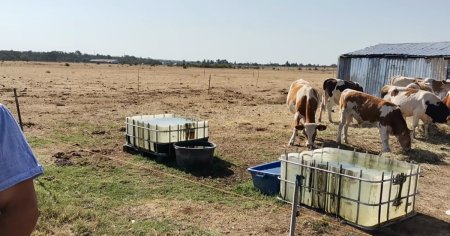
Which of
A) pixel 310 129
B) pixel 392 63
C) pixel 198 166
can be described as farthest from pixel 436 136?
pixel 198 166

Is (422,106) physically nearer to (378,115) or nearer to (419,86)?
(378,115)

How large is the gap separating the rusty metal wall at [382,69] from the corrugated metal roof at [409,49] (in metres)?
0.28

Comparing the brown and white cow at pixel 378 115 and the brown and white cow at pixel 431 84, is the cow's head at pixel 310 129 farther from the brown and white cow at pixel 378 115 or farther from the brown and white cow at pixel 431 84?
the brown and white cow at pixel 431 84

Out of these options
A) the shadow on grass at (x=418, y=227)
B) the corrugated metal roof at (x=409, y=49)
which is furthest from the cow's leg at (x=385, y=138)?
the corrugated metal roof at (x=409, y=49)

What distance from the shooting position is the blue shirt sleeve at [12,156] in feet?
5.12

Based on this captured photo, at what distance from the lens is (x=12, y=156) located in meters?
1.58

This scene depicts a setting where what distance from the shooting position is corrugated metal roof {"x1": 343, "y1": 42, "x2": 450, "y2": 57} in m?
19.2

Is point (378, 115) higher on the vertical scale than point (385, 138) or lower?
higher

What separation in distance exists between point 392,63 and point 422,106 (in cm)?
749

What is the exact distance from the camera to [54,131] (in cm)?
1268

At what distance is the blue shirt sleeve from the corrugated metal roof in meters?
19.6

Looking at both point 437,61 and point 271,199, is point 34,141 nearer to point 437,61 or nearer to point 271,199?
point 271,199

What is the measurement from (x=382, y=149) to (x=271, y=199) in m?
5.62

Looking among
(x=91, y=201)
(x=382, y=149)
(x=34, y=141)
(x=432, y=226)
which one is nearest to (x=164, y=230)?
(x=91, y=201)
